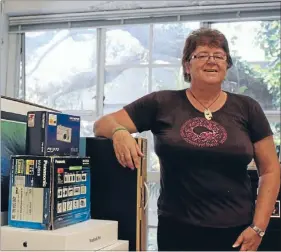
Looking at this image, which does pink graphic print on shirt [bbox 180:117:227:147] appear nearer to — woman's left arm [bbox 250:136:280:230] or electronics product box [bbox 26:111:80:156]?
woman's left arm [bbox 250:136:280:230]

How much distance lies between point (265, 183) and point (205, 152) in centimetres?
23

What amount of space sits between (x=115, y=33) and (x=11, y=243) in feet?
7.27

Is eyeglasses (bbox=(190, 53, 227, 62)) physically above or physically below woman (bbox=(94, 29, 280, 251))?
above

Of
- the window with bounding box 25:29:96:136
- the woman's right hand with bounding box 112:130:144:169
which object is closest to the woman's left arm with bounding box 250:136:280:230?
the woman's right hand with bounding box 112:130:144:169

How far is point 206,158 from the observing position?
1272 millimetres

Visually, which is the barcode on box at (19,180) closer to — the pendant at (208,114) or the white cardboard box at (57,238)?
the white cardboard box at (57,238)

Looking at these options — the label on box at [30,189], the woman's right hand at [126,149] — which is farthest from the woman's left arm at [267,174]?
the label on box at [30,189]

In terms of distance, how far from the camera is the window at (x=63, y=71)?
316cm

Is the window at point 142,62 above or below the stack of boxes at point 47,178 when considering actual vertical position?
above

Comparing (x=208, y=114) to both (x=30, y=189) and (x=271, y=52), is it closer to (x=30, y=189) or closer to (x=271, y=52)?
(x=30, y=189)

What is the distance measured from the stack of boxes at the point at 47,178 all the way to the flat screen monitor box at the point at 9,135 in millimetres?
54

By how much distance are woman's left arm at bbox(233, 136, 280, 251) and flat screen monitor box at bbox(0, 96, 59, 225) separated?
2.37 feet

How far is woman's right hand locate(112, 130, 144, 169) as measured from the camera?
1.24 metres

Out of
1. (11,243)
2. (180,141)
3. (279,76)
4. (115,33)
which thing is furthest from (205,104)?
(115,33)
